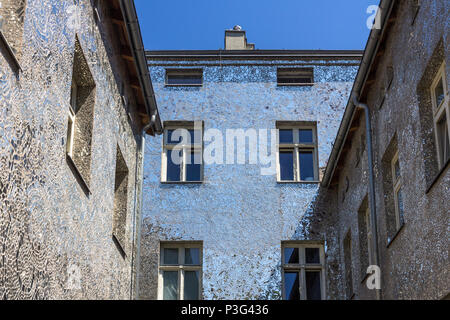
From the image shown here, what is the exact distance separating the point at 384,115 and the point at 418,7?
9.51 ft

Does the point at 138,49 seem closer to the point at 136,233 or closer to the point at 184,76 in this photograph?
the point at 136,233

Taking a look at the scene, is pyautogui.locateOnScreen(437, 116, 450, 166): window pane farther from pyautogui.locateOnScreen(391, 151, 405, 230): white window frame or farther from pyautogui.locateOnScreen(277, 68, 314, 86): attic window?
pyautogui.locateOnScreen(277, 68, 314, 86): attic window

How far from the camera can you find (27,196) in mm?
7578

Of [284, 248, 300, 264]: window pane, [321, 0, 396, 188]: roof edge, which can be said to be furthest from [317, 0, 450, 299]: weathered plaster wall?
[284, 248, 300, 264]: window pane

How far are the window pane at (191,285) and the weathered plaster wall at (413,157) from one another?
5.22m

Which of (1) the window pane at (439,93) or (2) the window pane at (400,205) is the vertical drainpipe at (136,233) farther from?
(1) the window pane at (439,93)

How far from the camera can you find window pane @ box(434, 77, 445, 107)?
10396mm

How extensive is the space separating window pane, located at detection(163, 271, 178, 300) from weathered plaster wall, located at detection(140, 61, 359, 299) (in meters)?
0.37

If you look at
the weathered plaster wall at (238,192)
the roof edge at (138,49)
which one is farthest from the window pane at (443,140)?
the weathered plaster wall at (238,192)

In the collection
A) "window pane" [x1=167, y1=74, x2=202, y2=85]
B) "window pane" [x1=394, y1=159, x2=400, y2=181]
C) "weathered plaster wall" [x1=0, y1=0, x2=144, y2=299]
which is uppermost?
"window pane" [x1=167, y1=74, x2=202, y2=85]

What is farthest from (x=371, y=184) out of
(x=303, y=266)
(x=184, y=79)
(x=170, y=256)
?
(x=184, y=79)

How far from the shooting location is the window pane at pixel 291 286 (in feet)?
60.5

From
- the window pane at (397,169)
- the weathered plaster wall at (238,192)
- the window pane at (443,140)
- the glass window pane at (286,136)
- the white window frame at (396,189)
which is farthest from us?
the glass window pane at (286,136)
